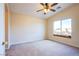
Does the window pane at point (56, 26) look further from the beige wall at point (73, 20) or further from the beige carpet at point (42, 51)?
the beige carpet at point (42, 51)

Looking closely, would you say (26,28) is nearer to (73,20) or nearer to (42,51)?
(42,51)

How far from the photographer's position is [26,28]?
4777mm

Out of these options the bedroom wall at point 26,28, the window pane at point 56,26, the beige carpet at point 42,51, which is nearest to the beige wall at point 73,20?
the window pane at point 56,26

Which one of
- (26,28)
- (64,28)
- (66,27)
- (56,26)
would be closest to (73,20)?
(66,27)

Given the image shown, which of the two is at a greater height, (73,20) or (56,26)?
(73,20)

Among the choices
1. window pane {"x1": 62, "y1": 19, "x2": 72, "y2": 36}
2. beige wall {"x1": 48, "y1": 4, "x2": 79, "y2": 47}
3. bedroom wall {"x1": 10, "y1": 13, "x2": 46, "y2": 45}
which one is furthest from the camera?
bedroom wall {"x1": 10, "y1": 13, "x2": 46, "y2": 45}

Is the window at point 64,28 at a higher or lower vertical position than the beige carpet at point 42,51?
higher

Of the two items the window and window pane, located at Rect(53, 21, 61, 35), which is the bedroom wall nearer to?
window pane, located at Rect(53, 21, 61, 35)

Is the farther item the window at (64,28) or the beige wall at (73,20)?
the window at (64,28)

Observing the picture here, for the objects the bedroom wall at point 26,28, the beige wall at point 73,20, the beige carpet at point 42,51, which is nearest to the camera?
the beige carpet at point 42,51

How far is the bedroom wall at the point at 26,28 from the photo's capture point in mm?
4297

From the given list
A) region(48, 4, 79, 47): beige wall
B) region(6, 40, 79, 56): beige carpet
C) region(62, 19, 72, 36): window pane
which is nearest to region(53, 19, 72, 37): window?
region(62, 19, 72, 36): window pane

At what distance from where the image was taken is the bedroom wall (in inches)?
169

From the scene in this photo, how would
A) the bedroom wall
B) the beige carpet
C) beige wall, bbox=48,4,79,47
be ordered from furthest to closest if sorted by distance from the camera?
the bedroom wall, beige wall, bbox=48,4,79,47, the beige carpet
